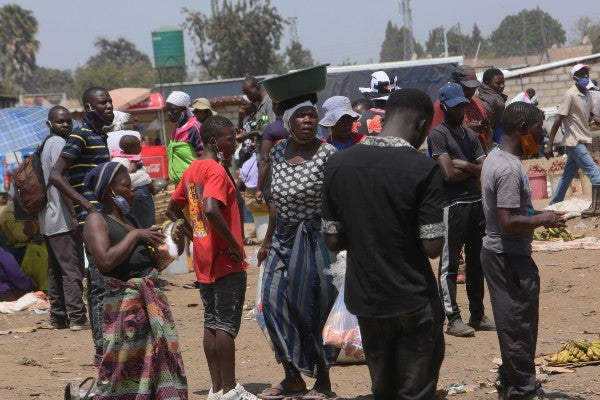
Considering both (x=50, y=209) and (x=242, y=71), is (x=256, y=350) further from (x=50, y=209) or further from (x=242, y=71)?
(x=242, y=71)

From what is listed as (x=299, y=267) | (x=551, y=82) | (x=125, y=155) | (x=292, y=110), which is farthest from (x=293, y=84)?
(x=551, y=82)

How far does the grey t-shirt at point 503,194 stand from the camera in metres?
5.95

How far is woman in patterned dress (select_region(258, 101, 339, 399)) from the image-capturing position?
6.70m

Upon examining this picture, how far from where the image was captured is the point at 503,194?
19.5 feet

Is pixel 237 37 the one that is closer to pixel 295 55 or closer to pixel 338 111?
pixel 295 55

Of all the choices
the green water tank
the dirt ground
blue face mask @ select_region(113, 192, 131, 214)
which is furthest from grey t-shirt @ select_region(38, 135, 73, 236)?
the green water tank

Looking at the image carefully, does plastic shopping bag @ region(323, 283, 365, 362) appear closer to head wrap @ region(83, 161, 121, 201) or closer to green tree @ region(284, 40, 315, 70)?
head wrap @ region(83, 161, 121, 201)

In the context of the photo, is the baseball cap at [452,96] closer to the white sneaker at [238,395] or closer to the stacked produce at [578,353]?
the stacked produce at [578,353]

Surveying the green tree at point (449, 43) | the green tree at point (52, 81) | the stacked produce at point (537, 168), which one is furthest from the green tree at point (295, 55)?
the stacked produce at point (537, 168)

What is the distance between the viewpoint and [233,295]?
21.9ft

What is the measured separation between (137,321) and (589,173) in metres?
9.52

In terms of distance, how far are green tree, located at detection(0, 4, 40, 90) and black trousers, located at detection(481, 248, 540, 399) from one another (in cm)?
8528

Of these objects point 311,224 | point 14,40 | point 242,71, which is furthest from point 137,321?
point 14,40

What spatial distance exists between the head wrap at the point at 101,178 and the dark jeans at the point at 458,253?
3.14m
